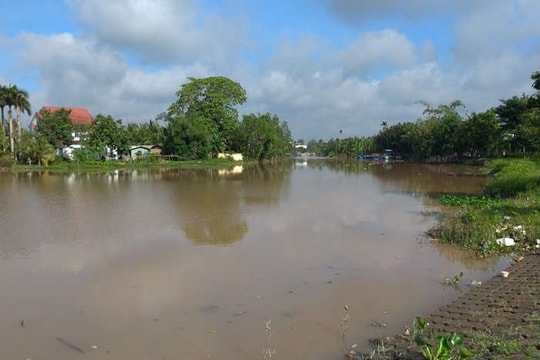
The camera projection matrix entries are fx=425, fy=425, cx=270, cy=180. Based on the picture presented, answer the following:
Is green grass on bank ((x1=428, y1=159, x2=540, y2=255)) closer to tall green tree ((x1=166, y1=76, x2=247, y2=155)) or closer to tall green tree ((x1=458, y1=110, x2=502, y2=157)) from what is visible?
tall green tree ((x1=458, y1=110, x2=502, y2=157))

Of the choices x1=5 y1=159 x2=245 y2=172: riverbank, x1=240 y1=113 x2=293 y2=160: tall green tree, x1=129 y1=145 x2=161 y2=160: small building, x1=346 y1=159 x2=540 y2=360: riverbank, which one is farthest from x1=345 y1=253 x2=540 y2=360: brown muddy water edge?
x1=240 y1=113 x2=293 y2=160: tall green tree

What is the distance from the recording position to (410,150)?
7556 cm

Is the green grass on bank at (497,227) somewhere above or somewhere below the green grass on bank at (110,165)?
below

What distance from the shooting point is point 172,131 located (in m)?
53.8

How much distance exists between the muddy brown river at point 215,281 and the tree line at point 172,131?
31630 millimetres

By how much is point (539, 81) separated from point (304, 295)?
1647 centimetres

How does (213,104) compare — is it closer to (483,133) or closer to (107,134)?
(107,134)

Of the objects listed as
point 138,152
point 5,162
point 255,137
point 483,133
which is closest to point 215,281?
point 5,162

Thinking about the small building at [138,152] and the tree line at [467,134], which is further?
the small building at [138,152]

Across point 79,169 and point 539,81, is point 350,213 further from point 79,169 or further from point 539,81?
point 79,169

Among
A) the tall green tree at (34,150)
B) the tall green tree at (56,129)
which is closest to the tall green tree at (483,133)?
the tall green tree at (34,150)

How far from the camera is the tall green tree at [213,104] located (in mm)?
57669

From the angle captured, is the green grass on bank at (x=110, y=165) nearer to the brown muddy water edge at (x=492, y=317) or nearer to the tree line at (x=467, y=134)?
the tree line at (x=467, y=134)

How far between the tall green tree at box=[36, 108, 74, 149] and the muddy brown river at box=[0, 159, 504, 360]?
122ft
